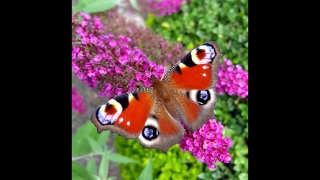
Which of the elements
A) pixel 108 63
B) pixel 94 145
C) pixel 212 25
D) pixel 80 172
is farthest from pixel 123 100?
pixel 212 25

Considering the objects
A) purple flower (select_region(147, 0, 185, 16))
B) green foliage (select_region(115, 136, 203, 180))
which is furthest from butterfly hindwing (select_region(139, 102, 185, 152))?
purple flower (select_region(147, 0, 185, 16))

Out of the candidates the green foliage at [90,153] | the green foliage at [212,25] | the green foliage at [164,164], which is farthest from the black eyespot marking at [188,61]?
the green foliage at [212,25]

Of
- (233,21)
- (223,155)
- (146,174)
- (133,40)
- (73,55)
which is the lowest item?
(146,174)

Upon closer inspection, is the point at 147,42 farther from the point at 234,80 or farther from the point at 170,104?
the point at 170,104

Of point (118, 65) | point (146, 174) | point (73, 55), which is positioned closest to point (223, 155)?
point (146, 174)

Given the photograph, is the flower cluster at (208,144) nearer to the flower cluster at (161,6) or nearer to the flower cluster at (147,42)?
the flower cluster at (147,42)

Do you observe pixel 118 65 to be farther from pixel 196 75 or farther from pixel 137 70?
pixel 196 75
